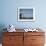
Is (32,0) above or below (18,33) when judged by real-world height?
above

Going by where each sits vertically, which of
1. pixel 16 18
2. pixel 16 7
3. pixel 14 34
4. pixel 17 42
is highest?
pixel 16 7

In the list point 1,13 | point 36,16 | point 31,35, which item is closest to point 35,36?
point 31,35

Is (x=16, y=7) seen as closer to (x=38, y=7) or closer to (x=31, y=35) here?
(x=38, y=7)

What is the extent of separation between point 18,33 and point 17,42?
273 millimetres

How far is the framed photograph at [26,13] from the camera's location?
164 inches

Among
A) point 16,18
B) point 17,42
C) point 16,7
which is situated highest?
point 16,7

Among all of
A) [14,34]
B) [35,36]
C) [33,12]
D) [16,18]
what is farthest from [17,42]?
[33,12]

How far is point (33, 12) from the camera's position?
13.7 feet

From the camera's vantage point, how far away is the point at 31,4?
165 inches

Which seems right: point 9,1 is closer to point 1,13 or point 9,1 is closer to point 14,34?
point 1,13

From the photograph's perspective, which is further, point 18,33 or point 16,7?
A: point 16,7

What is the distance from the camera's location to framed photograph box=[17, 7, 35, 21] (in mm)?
4164

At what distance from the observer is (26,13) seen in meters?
4.17

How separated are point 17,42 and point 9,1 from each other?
1416 millimetres
